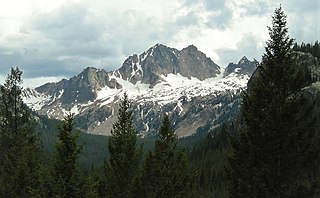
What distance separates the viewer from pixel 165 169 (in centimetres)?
3894

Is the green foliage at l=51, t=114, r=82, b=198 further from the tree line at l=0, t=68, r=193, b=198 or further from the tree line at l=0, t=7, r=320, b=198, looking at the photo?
the tree line at l=0, t=68, r=193, b=198

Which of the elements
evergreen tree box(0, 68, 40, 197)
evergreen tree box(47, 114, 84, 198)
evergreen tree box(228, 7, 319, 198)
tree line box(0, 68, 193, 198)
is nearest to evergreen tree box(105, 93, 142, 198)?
tree line box(0, 68, 193, 198)

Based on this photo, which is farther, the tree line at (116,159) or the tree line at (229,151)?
the tree line at (116,159)

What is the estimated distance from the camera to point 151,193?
38.8m

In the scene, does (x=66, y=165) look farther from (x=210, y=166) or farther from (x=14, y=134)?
(x=210, y=166)

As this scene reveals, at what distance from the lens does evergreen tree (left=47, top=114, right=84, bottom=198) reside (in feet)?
93.0

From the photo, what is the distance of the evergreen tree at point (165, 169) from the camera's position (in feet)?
127

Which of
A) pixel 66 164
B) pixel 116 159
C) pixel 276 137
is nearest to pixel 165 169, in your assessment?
pixel 116 159

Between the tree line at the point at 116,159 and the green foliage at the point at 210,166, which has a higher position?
the tree line at the point at 116,159

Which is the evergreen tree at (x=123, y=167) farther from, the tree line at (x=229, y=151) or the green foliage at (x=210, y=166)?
the green foliage at (x=210, y=166)

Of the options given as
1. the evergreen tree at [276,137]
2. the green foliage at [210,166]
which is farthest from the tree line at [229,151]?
the green foliage at [210,166]

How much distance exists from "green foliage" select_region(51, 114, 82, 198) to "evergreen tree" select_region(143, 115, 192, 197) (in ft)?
35.3

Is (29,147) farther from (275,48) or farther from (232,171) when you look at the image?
(275,48)

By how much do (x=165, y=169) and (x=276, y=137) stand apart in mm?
16333
